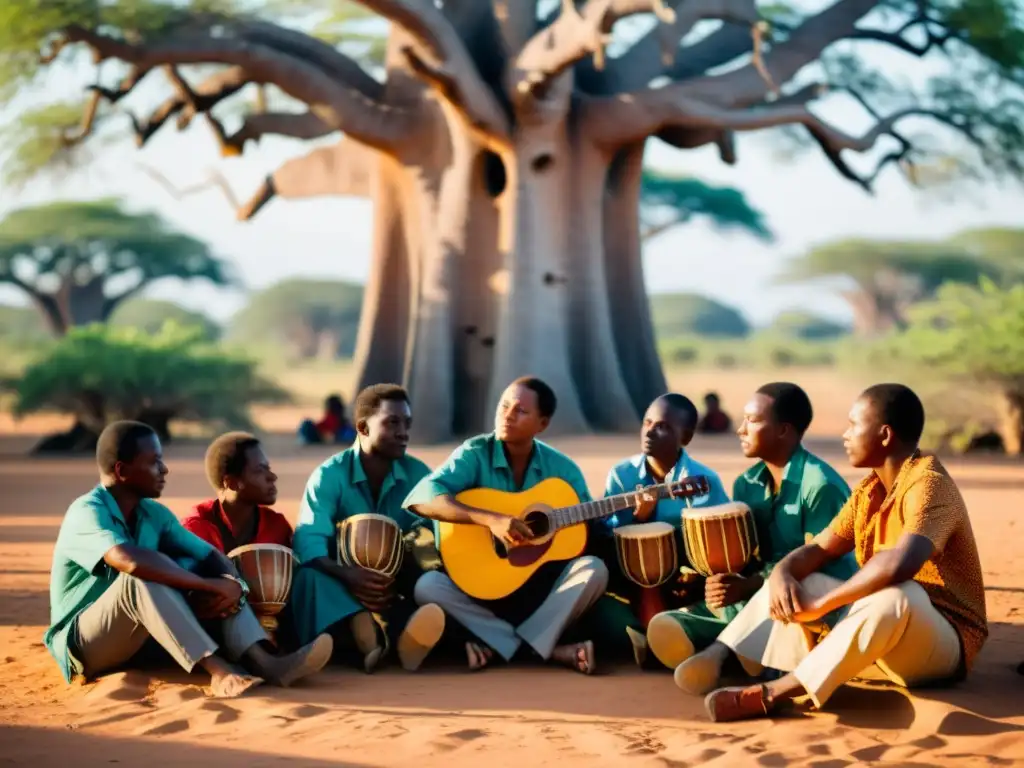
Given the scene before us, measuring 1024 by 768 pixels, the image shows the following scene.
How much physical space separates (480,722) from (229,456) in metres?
1.64

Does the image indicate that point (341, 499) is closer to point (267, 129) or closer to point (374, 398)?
point (374, 398)

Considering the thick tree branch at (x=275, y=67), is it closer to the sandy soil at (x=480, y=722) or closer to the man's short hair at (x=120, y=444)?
the sandy soil at (x=480, y=722)

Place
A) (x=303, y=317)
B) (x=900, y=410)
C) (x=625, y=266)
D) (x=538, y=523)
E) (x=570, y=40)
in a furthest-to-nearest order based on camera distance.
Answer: (x=303, y=317)
(x=625, y=266)
(x=570, y=40)
(x=538, y=523)
(x=900, y=410)

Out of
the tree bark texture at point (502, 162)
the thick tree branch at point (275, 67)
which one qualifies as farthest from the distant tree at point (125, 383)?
the thick tree branch at point (275, 67)

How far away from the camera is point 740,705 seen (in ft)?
16.2

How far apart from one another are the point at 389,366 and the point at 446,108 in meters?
3.58

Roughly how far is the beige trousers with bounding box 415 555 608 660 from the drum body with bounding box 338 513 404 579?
168 mm

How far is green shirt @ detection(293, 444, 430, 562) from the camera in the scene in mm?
6059

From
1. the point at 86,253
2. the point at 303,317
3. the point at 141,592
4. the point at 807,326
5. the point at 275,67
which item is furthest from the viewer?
the point at 807,326

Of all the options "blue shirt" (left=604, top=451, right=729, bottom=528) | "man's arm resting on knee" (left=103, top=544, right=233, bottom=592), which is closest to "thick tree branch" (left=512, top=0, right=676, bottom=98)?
"blue shirt" (left=604, top=451, right=729, bottom=528)

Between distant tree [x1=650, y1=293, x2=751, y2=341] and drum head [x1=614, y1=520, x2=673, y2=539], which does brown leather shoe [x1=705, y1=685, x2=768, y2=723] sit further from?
distant tree [x1=650, y1=293, x2=751, y2=341]

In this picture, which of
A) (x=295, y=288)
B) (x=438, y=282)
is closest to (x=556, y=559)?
(x=438, y=282)

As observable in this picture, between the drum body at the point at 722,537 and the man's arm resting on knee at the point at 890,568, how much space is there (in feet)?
2.41

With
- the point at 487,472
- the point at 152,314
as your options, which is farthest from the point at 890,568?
the point at 152,314
